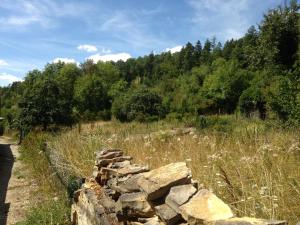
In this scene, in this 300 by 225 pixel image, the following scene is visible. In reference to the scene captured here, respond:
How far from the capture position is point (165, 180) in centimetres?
325

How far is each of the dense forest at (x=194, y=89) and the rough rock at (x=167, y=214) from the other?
24.4 feet

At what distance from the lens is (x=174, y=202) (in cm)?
300

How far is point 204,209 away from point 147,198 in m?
0.76

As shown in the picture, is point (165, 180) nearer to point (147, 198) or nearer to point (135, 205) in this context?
point (147, 198)

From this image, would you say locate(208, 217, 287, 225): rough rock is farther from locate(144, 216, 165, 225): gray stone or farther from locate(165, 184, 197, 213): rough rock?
locate(144, 216, 165, 225): gray stone

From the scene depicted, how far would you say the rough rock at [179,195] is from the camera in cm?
294

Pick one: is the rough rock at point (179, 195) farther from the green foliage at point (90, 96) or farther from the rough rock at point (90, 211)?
the green foliage at point (90, 96)

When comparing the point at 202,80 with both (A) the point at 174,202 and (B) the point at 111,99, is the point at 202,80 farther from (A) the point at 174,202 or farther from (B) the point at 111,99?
(A) the point at 174,202

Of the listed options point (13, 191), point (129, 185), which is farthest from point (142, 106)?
point (129, 185)

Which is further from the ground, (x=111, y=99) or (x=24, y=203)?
(x=111, y=99)

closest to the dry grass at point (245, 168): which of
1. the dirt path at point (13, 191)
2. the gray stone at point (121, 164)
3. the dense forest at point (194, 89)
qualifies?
the gray stone at point (121, 164)

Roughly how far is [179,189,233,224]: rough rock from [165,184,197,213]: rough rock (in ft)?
0.21

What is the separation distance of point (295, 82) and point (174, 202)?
10010mm

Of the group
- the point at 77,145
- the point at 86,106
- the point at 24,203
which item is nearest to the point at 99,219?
the point at 77,145
